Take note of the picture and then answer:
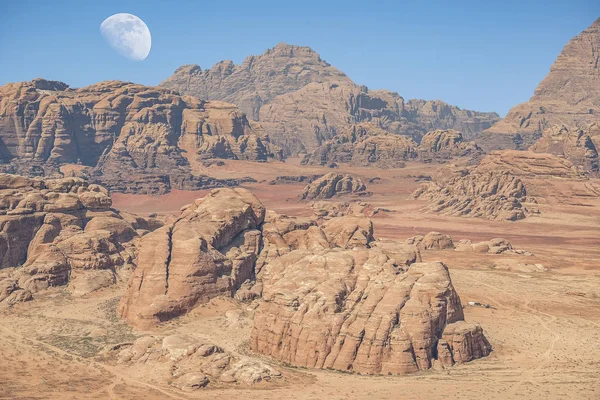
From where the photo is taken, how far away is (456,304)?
56469 mm

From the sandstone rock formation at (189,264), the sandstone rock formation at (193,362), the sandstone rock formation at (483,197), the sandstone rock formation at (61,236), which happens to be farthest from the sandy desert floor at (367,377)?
the sandstone rock formation at (483,197)

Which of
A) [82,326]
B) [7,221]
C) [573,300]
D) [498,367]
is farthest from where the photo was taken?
[7,221]

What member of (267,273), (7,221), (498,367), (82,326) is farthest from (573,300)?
(7,221)

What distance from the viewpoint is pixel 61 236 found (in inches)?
3223

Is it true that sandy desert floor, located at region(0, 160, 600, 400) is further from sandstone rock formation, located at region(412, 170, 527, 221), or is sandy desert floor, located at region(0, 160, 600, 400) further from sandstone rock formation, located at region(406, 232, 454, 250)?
sandstone rock formation, located at region(412, 170, 527, 221)

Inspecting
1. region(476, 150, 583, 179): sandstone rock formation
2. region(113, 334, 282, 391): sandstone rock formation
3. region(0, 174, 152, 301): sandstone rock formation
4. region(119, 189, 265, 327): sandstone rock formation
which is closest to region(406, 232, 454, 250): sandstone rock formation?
region(0, 174, 152, 301): sandstone rock formation

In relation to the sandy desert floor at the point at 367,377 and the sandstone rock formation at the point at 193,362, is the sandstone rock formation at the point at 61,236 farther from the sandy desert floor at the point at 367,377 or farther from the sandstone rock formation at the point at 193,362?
the sandstone rock formation at the point at 193,362

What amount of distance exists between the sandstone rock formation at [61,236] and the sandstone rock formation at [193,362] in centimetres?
2201

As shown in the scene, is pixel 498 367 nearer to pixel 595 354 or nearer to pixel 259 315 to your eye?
pixel 595 354

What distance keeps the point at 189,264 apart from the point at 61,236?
82.4 feet

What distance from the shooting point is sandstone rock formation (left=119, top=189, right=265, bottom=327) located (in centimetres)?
6259

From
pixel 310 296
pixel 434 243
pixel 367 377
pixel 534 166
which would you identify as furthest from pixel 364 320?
pixel 534 166

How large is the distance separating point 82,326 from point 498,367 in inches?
1398

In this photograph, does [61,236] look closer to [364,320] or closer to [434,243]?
[364,320]
